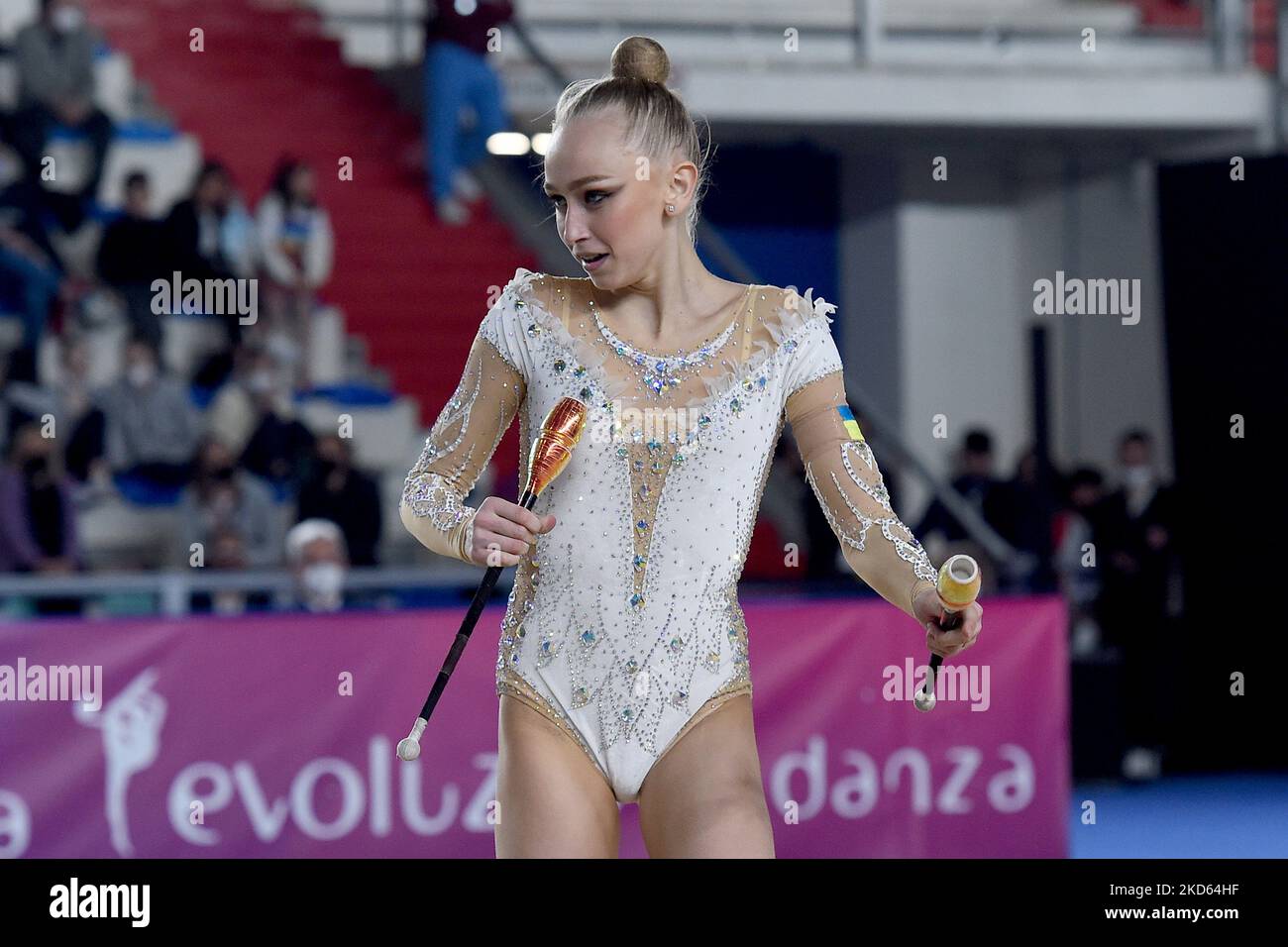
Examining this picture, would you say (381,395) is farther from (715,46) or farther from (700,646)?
(700,646)

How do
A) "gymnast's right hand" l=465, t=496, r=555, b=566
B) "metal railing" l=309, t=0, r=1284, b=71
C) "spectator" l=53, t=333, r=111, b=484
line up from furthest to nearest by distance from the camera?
"metal railing" l=309, t=0, r=1284, b=71, "spectator" l=53, t=333, r=111, b=484, "gymnast's right hand" l=465, t=496, r=555, b=566

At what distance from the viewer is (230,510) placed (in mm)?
8398

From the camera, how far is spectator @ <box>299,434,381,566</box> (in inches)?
316

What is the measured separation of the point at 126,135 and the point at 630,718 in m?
8.27

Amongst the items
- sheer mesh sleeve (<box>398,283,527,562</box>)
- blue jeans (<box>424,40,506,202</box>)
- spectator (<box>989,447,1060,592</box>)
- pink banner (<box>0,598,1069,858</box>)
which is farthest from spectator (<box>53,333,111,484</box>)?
sheer mesh sleeve (<box>398,283,527,562</box>)

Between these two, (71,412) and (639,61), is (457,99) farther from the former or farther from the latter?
(639,61)

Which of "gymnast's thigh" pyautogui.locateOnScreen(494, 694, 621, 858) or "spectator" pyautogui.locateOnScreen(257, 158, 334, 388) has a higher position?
"spectator" pyautogui.locateOnScreen(257, 158, 334, 388)

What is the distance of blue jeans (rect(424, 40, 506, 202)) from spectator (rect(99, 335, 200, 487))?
2.10 metres

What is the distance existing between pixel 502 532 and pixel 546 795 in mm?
414

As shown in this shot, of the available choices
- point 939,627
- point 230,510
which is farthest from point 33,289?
point 939,627

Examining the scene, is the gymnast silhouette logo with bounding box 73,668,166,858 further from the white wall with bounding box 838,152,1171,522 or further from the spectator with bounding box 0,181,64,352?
the white wall with bounding box 838,152,1171,522

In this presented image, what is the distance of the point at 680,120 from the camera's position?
2.98 m

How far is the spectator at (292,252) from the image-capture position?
927cm
